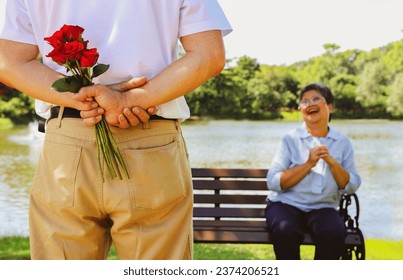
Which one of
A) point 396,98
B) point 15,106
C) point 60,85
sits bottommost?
point 396,98

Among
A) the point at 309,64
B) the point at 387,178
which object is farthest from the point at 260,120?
the point at 387,178

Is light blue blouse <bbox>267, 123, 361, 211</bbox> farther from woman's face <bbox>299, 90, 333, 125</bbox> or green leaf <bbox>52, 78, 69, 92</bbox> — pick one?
green leaf <bbox>52, 78, 69, 92</bbox>

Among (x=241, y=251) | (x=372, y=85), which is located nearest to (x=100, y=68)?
(x=241, y=251)

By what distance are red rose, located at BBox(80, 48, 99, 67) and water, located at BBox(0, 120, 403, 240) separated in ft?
15.1

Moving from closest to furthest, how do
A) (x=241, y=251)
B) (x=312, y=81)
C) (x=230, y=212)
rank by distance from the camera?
1. (x=230, y=212)
2. (x=241, y=251)
3. (x=312, y=81)

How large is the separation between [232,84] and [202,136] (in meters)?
0.79

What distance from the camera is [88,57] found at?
1531 millimetres

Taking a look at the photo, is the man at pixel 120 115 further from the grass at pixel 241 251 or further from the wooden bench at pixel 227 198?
the grass at pixel 241 251

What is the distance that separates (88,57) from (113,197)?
36 cm

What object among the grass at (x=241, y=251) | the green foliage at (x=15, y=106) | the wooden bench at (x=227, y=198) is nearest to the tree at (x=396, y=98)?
the grass at (x=241, y=251)

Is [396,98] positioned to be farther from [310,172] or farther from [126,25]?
[126,25]

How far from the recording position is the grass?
4.73m

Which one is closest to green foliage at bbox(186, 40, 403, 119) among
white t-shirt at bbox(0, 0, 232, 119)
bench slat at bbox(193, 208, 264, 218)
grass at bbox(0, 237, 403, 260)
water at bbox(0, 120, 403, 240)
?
water at bbox(0, 120, 403, 240)

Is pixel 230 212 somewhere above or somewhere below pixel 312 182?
below
